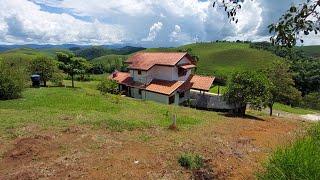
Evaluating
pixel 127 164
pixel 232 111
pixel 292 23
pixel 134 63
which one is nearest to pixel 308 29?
pixel 292 23

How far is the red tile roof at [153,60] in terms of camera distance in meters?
46.8

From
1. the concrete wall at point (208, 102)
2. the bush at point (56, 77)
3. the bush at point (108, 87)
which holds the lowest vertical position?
the concrete wall at point (208, 102)

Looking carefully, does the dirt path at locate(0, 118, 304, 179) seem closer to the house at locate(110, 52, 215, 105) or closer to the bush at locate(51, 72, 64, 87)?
the house at locate(110, 52, 215, 105)

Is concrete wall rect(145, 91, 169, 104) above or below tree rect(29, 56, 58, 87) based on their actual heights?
below

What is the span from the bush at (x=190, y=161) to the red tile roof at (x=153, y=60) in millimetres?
29968

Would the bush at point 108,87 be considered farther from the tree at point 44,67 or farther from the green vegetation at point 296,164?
the green vegetation at point 296,164

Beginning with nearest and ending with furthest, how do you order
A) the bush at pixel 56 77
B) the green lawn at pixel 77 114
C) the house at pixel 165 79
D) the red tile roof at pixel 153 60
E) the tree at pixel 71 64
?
the green lawn at pixel 77 114 < the house at pixel 165 79 < the red tile roof at pixel 153 60 < the bush at pixel 56 77 < the tree at pixel 71 64

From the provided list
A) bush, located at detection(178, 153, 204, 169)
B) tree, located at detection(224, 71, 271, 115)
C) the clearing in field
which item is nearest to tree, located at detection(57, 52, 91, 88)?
the clearing in field

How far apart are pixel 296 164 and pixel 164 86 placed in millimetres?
37816

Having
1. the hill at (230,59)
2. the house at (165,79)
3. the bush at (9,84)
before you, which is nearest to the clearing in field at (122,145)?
the bush at (9,84)

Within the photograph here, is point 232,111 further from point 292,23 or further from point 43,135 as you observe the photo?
point 292,23

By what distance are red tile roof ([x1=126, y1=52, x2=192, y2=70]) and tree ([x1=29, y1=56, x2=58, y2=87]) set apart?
412 inches

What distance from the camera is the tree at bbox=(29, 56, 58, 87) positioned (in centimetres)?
4744

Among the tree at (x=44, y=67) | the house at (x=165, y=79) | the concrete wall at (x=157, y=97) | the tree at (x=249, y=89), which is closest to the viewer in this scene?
the tree at (x=249, y=89)
